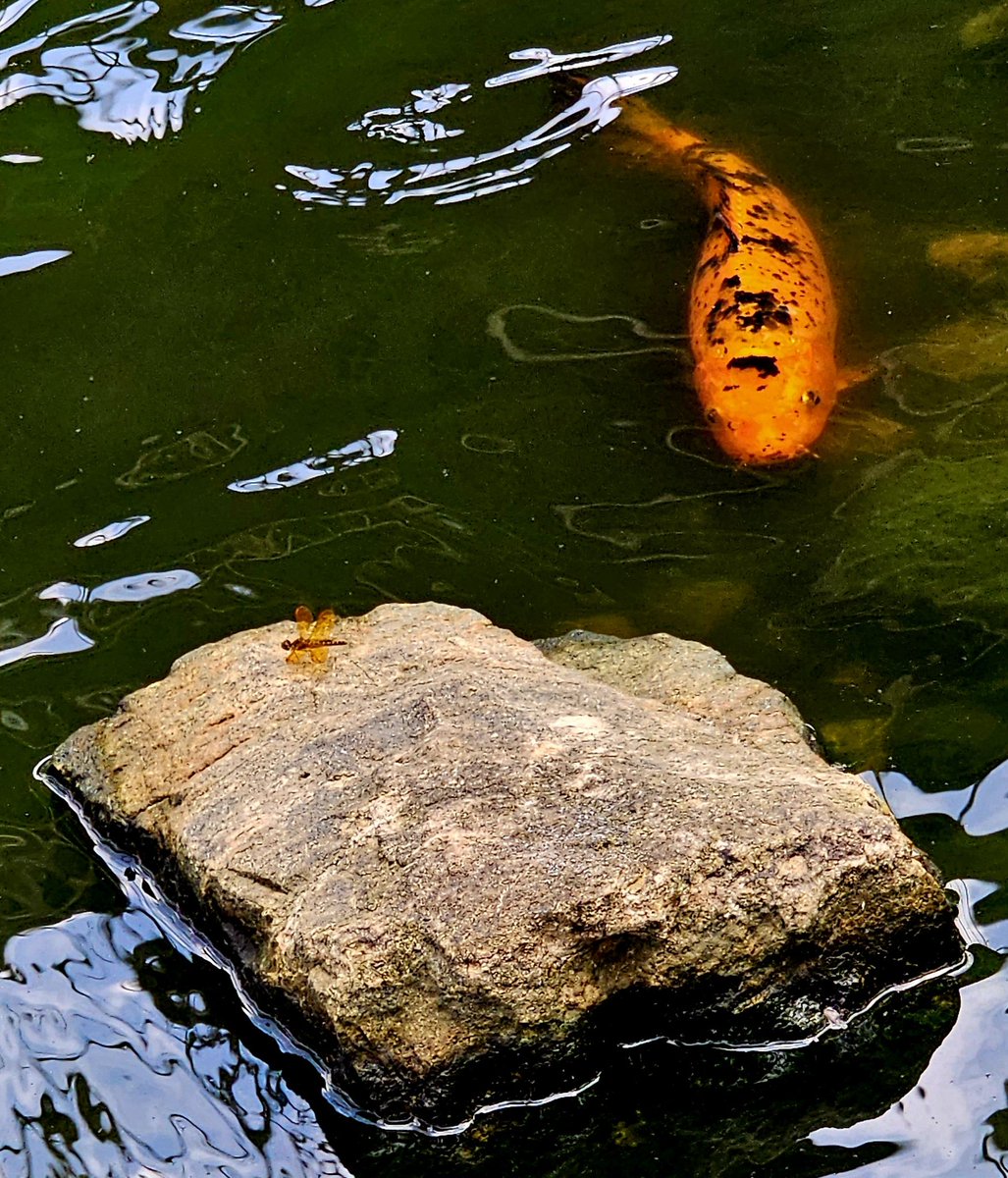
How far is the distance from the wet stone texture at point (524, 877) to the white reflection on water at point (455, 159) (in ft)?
10.0

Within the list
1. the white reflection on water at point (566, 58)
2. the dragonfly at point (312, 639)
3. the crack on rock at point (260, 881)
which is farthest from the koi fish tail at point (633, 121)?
the crack on rock at point (260, 881)

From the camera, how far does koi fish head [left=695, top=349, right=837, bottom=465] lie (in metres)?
5.05

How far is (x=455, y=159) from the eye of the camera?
6.61 meters

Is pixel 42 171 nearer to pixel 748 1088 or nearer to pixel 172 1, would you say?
pixel 172 1

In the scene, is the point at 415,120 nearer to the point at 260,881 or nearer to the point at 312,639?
the point at 312,639

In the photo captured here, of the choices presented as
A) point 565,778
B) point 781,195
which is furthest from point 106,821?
point 781,195

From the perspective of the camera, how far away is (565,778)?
12.0ft

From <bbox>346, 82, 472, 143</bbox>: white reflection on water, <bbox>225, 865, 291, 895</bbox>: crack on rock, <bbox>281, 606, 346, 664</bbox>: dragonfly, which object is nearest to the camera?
<bbox>225, 865, 291, 895</bbox>: crack on rock

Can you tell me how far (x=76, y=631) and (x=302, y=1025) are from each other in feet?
5.79

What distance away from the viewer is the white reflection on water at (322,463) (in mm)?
5254

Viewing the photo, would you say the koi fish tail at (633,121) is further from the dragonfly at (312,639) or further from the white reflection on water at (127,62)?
the dragonfly at (312,639)

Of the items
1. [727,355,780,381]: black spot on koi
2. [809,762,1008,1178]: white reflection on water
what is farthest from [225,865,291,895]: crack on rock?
[727,355,780,381]: black spot on koi

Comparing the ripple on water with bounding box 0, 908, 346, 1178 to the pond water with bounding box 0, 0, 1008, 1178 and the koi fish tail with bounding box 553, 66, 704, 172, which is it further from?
the koi fish tail with bounding box 553, 66, 704, 172

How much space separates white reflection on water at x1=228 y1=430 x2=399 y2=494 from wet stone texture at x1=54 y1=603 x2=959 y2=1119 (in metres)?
1.37
